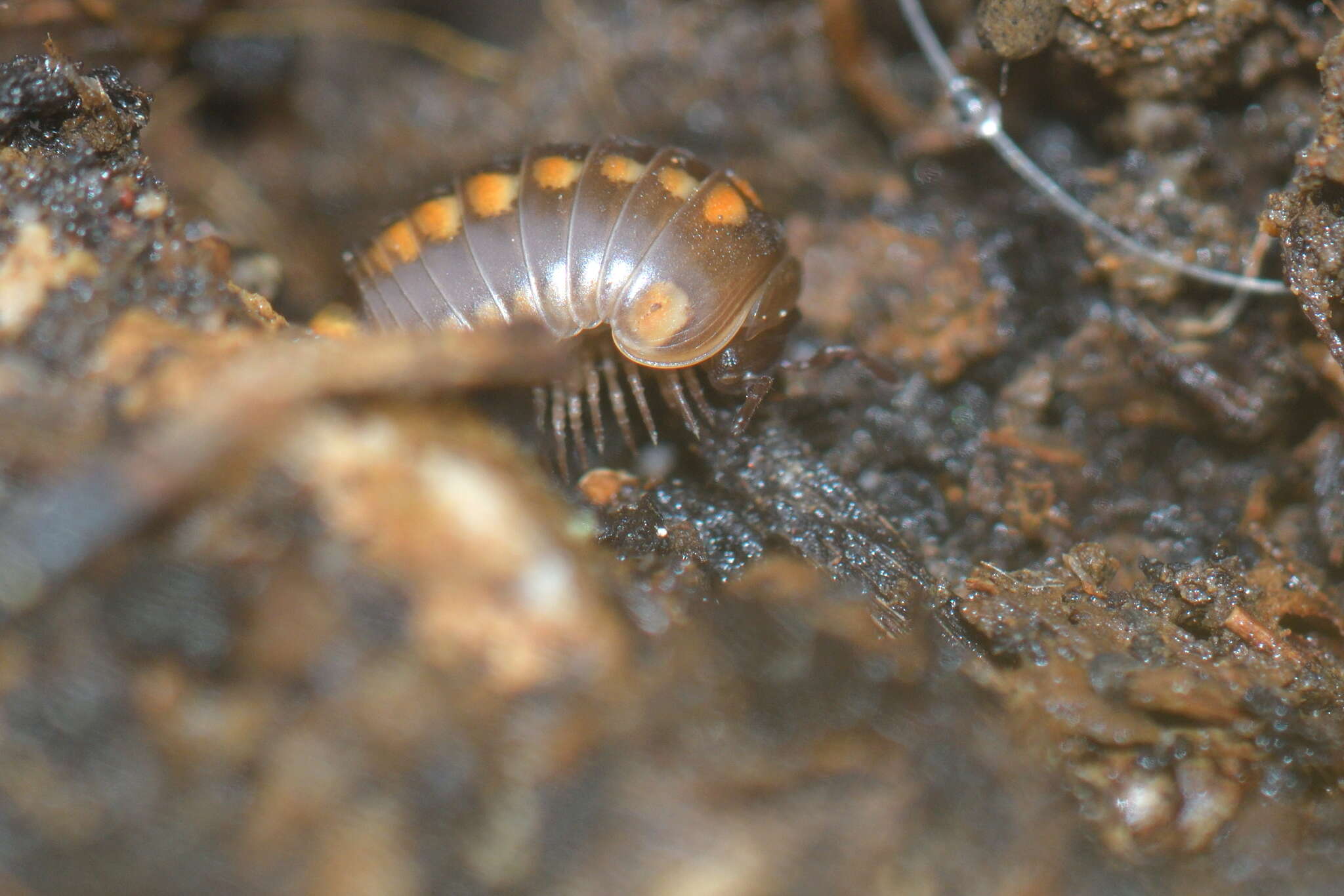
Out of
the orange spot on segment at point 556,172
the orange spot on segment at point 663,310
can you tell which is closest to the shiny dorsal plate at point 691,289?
the orange spot on segment at point 663,310

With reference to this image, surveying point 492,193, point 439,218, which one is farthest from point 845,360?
point 439,218

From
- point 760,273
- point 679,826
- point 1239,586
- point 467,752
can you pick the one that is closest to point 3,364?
point 467,752

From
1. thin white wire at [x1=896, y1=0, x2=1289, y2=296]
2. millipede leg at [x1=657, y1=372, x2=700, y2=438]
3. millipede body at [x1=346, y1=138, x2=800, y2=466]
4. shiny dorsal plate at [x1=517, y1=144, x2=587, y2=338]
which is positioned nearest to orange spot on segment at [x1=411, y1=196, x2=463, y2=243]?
millipede body at [x1=346, y1=138, x2=800, y2=466]

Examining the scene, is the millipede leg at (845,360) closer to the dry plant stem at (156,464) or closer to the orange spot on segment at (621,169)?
the orange spot on segment at (621,169)

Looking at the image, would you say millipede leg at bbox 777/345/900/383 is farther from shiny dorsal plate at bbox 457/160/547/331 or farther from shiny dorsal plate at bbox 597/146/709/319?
shiny dorsal plate at bbox 457/160/547/331

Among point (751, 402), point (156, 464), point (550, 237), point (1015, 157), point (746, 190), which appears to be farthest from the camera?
point (1015, 157)

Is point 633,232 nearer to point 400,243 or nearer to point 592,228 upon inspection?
point 592,228

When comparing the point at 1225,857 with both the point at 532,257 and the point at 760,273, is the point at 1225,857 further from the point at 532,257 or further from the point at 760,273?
the point at 532,257
